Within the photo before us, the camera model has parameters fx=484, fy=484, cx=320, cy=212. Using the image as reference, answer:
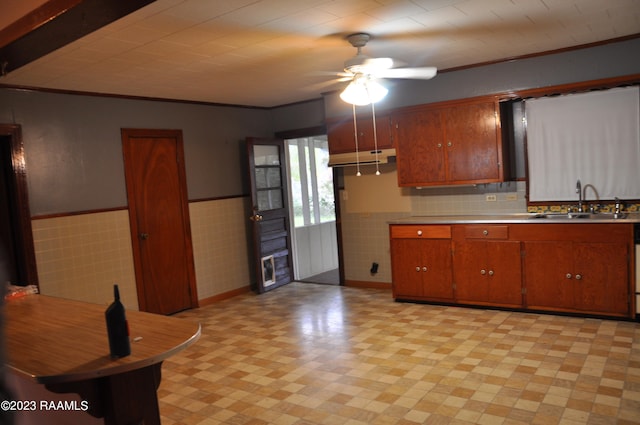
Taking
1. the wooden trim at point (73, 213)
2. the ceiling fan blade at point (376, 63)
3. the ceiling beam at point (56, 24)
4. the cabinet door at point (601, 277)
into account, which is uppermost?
the ceiling beam at point (56, 24)

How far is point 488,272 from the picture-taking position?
4777mm

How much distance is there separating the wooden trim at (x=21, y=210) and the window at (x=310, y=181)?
3.60 meters

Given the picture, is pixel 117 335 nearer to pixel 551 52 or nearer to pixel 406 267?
pixel 406 267

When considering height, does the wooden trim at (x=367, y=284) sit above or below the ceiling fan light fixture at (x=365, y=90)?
below

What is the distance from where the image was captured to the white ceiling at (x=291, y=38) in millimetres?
3018

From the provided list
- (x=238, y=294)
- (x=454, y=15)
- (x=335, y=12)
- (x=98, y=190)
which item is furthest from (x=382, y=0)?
(x=238, y=294)

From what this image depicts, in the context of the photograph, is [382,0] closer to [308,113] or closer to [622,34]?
[622,34]

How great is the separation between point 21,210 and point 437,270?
404cm

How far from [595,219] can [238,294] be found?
168 inches

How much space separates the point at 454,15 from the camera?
334cm

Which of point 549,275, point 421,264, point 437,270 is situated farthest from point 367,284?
point 549,275

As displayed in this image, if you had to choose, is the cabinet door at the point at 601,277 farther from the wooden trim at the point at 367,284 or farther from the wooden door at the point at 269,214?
the wooden door at the point at 269,214

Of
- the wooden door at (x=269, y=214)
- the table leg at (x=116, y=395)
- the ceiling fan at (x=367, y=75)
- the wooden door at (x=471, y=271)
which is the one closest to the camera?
the table leg at (x=116, y=395)

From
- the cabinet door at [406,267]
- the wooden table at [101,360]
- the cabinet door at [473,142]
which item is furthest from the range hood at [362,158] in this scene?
the wooden table at [101,360]
